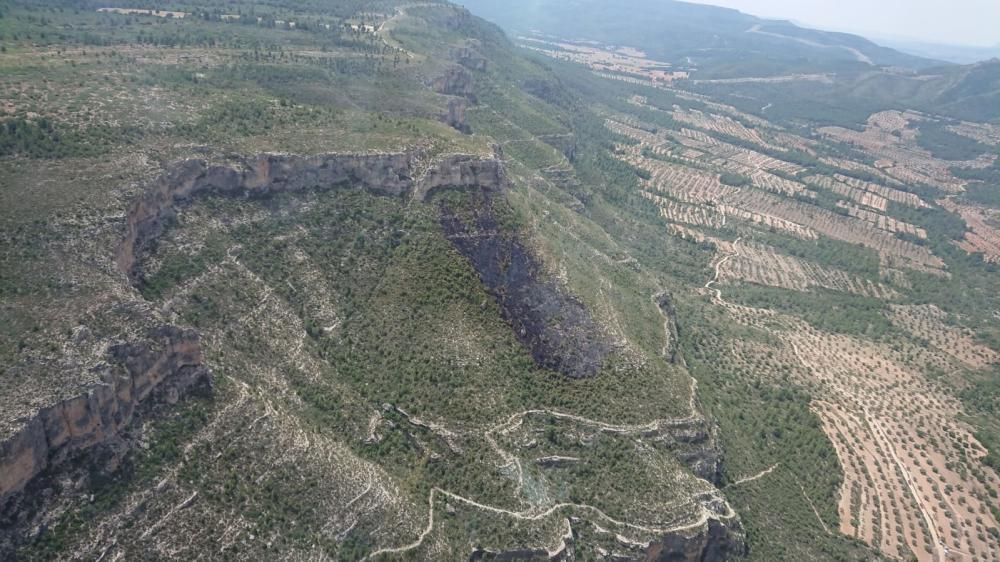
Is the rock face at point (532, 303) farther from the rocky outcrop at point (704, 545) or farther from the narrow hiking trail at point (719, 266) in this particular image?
the narrow hiking trail at point (719, 266)

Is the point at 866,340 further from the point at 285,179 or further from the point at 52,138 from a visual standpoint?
the point at 52,138

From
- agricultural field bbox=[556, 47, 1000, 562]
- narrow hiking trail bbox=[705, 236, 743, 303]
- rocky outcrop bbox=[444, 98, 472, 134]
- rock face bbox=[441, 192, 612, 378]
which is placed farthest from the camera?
narrow hiking trail bbox=[705, 236, 743, 303]

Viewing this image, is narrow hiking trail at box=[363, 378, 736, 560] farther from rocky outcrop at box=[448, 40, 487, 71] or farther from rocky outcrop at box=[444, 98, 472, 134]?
rocky outcrop at box=[448, 40, 487, 71]

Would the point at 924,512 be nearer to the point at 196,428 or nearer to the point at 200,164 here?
the point at 196,428

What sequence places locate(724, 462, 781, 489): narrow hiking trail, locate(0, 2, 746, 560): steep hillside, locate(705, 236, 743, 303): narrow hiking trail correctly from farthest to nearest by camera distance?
locate(705, 236, 743, 303): narrow hiking trail → locate(724, 462, 781, 489): narrow hiking trail → locate(0, 2, 746, 560): steep hillside

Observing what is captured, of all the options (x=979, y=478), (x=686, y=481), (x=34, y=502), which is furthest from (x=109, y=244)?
(x=979, y=478)

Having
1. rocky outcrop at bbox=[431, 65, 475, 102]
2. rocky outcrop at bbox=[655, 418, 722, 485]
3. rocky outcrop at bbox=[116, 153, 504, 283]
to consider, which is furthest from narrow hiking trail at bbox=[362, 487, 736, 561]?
rocky outcrop at bbox=[431, 65, 475, 102]
